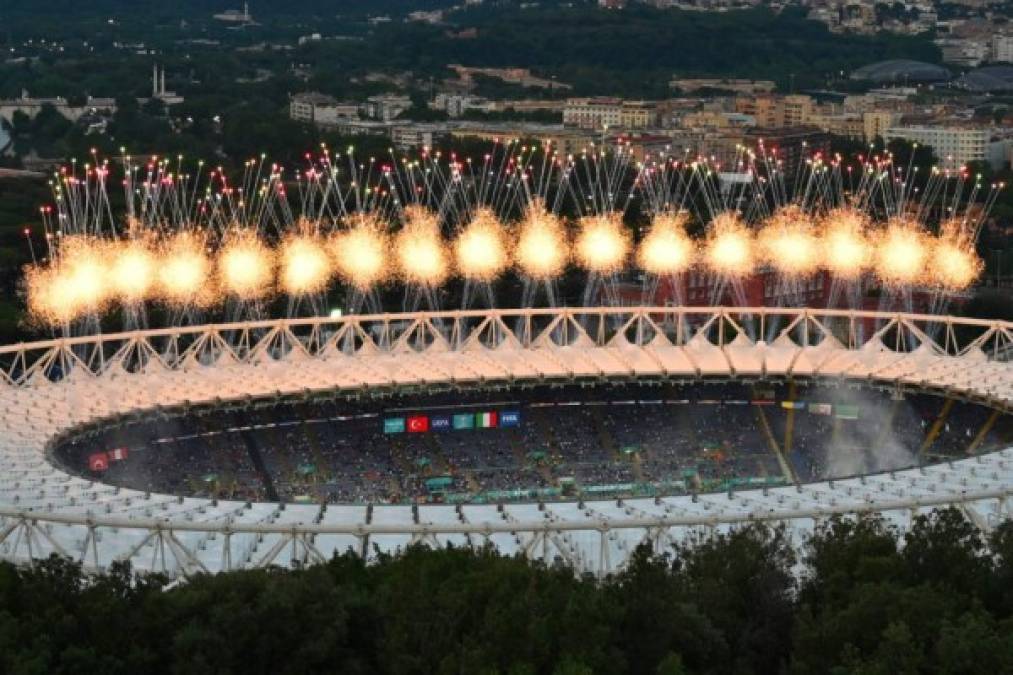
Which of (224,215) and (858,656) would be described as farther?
(224,215)

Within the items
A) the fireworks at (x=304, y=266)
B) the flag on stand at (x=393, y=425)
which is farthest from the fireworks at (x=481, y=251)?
the flag on stand at (x=393, y=425)

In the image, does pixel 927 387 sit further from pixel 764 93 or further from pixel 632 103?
pixel 764 93

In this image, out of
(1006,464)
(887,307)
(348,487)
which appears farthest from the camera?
(887,307)

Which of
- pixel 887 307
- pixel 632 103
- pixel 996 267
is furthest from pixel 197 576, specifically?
pixel 632 103

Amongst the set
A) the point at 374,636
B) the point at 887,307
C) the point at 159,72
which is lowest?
the point at 159,72

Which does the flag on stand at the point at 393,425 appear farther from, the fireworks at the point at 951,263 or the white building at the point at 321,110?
the white building at the point at 321,110

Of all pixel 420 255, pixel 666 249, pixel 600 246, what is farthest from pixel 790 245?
pixel 420 255

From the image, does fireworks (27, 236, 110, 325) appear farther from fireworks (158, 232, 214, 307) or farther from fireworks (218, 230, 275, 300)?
fireworks (218, 230, 275, 300)

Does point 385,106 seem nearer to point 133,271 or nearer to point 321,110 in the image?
point 321,110
